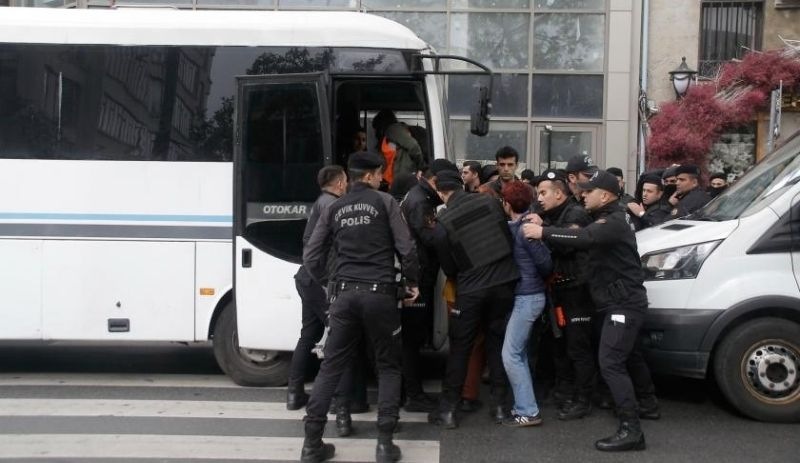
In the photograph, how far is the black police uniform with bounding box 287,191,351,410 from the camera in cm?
682

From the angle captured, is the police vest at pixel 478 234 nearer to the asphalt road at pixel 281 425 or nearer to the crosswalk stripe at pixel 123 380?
the asphalt road at pixel 281 425

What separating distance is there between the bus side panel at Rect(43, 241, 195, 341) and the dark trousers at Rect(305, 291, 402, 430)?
2.46 m

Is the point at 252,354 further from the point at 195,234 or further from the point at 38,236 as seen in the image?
the point at 38,236

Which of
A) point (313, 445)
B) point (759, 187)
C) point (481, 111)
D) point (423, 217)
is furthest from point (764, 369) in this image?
point (313, 445)

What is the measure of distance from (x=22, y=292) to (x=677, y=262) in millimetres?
5589

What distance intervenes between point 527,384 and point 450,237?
4.12 ft

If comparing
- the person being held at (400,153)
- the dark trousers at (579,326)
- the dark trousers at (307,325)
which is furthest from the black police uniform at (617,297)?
the person being held at (400,153)

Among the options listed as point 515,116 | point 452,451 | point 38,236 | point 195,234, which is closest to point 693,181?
point 452,451

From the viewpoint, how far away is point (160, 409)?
734cm

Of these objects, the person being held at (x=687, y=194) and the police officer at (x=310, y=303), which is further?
the person being held at (x=687, y=194)

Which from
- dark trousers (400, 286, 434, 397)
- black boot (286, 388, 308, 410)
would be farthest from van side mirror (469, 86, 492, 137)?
black boot (286, 388, 308, 410)

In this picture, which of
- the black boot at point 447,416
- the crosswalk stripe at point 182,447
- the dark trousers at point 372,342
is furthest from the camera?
the black boot at point 447,416

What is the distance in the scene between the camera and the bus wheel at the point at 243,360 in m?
8.01

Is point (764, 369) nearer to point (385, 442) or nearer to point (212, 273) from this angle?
point (385, 442)
